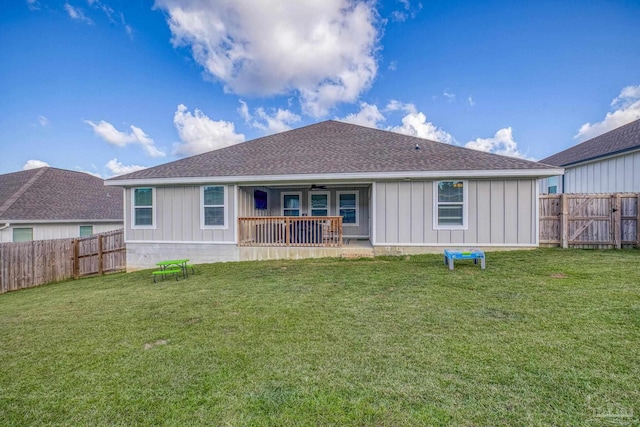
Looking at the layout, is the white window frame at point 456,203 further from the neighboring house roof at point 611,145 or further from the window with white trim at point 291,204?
the neighboring house roof at point 611,145

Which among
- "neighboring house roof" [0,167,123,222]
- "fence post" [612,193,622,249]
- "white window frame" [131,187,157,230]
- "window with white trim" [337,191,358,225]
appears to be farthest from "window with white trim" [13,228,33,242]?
"fence post" [612,193,622,249]

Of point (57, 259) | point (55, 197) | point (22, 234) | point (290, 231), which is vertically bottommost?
point (57, 259)

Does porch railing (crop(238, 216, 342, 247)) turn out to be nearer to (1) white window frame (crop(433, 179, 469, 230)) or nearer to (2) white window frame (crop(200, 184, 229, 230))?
(2) white window frame (crop(200, 184, 229, 230))

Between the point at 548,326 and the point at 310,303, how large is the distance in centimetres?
310

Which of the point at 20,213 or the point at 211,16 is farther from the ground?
the point at 211,16

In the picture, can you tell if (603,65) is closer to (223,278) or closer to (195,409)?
(223,278)

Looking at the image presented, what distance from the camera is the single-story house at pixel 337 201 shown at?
7.88m

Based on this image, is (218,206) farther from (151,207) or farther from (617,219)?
(617,219)

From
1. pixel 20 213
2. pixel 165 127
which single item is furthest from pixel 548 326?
pixel 165 127

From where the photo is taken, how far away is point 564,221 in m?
7.98

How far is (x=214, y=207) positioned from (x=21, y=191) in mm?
11776

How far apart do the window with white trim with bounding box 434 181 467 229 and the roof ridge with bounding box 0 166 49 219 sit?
Answer: 17.1 m

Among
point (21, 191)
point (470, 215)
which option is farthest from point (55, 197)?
point (470, 215)

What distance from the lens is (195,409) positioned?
6.90 feet
